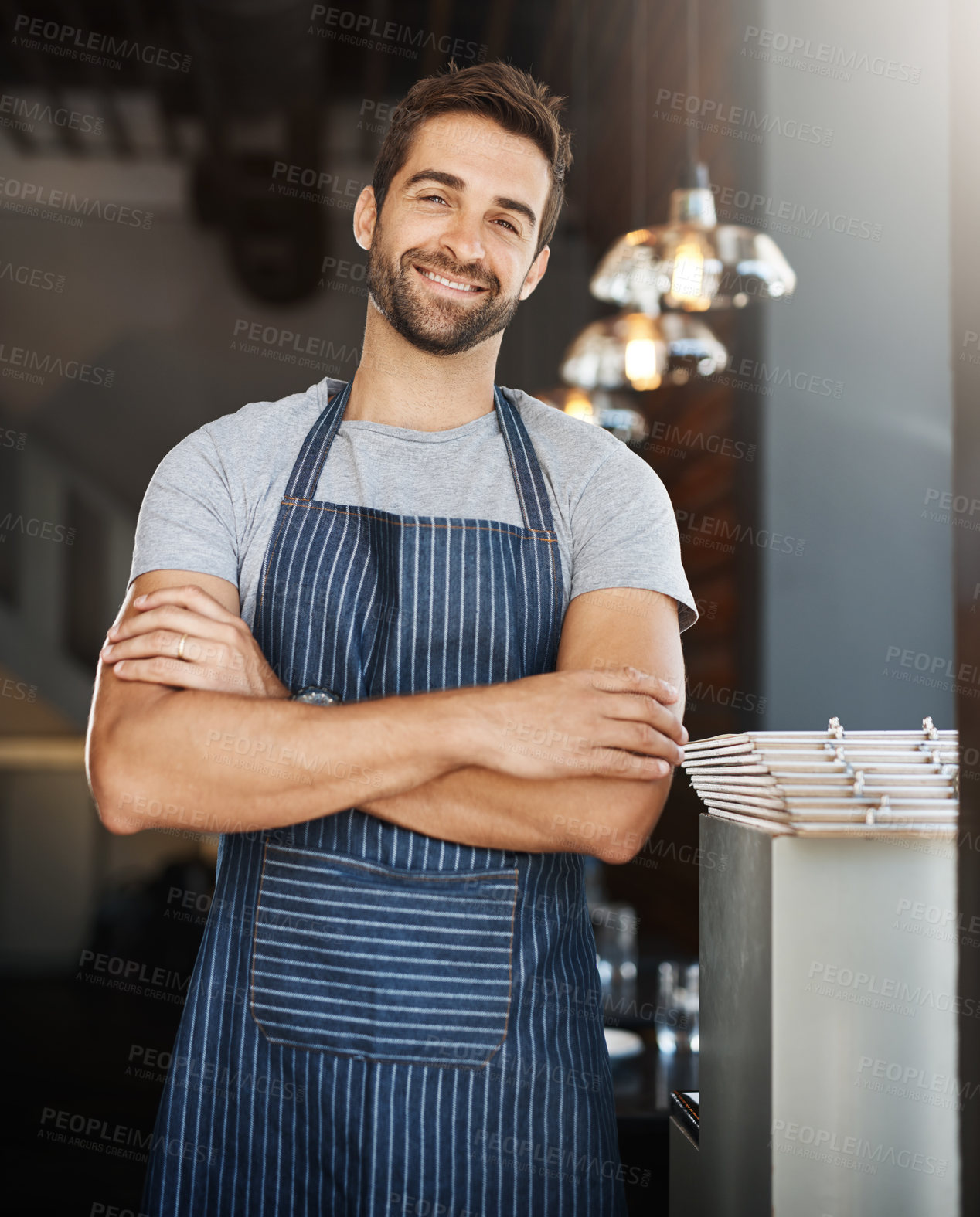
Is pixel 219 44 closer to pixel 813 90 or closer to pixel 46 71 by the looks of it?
pixel 46 71

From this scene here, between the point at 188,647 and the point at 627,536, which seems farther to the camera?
the point at 627,536

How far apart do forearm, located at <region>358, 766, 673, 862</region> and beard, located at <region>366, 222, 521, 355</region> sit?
0.63 metres

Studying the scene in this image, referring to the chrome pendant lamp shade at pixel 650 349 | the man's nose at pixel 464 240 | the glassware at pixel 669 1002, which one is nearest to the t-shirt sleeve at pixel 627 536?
the man's nose at pixel 464 240

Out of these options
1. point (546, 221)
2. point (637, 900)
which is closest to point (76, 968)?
point (637, 900)

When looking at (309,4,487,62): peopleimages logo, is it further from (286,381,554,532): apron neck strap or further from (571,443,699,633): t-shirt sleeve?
(571,443,699,633): t-shirt sleeve

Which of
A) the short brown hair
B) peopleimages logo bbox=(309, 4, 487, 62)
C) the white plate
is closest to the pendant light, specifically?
the short brown hair

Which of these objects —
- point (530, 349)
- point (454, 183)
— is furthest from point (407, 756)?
point (530, 349)

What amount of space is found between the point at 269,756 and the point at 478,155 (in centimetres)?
93

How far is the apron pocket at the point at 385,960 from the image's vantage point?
133 centimetres

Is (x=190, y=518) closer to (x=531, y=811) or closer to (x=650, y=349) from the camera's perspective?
(x=531, y=811)

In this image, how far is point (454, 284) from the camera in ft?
5.17

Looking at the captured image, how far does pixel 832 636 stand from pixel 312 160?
14.8ft

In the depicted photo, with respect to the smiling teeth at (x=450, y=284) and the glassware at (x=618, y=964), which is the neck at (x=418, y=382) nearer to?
the smiling teeth at (x=450, y=284)

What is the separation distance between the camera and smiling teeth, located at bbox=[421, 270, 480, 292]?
158cm
